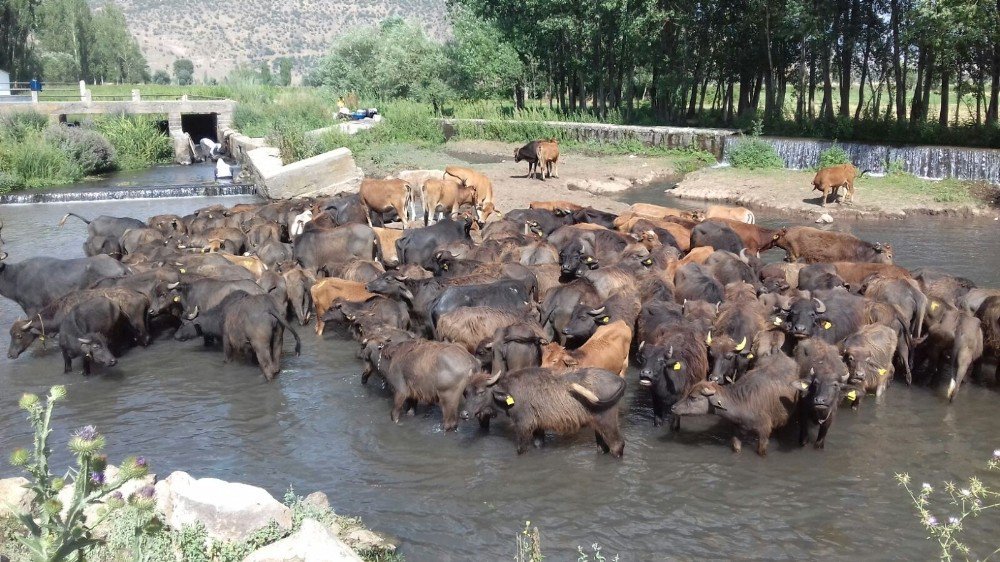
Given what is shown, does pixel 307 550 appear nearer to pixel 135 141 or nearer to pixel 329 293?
pixel 329 293

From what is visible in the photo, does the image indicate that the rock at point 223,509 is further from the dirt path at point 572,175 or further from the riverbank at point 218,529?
the dirt path at point 572,175

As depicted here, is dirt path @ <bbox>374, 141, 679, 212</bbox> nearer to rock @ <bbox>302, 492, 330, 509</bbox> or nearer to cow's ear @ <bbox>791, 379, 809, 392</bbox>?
cow's ear @ <bbox>791, 379, 809, 392</bbox>

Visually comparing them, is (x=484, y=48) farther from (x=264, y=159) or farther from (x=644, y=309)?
(x=644, y=309)

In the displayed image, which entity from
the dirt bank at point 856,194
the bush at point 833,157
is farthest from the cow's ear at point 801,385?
the bush at point 833,157

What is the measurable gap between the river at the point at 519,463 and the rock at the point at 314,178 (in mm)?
12100

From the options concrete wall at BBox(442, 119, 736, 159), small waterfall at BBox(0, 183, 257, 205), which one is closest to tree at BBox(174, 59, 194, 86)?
concrete wall at BBox(442, 119, 736, 159)

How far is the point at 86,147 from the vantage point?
1252 inches

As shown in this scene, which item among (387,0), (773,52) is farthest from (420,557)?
(387,0)

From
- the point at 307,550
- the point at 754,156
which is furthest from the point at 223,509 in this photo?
the point at 754,156

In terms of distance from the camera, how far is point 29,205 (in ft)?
80.0

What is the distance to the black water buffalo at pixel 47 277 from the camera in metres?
12.3

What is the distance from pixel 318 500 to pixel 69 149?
28397 mm

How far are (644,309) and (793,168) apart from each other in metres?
19.0

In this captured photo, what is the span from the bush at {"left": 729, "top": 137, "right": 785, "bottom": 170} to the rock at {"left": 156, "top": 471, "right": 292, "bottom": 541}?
23.2m
